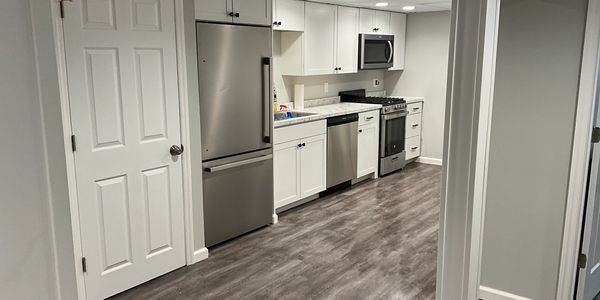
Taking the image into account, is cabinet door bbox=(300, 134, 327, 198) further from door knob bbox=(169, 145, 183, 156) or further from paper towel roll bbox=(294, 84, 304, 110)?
door knob bbox=(169, 145, 183, 156)

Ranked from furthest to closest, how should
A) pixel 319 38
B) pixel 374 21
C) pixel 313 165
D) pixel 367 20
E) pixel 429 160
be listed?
pixel 429 160, pixel 374 21, pixel 367 20, pixel 319 38, pixel 313 165

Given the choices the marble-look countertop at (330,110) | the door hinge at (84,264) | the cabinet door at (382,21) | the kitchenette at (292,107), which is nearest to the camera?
the door hinge at (84,264)

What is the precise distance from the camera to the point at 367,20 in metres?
6.02

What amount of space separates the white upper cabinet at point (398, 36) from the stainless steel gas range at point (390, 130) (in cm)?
76

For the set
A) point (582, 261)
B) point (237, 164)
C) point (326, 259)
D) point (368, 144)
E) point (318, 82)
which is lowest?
point (326, 259)

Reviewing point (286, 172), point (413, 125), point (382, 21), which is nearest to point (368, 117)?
point (413, 125)

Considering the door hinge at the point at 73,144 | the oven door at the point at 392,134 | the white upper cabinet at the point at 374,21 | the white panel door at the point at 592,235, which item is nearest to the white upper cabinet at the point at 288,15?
the white upper cabinet at the point at 374,21

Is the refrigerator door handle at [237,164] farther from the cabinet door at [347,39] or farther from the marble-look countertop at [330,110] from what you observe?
the cabinet door at [347,39]

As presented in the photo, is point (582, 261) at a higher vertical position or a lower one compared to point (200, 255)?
higher

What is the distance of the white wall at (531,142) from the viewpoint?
253cm

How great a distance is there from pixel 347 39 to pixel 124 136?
3442 millimetres

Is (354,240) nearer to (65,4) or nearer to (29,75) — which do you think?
(65,4)

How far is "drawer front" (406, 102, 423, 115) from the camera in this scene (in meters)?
6.47

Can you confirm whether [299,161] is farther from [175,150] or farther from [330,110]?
[175,150]
